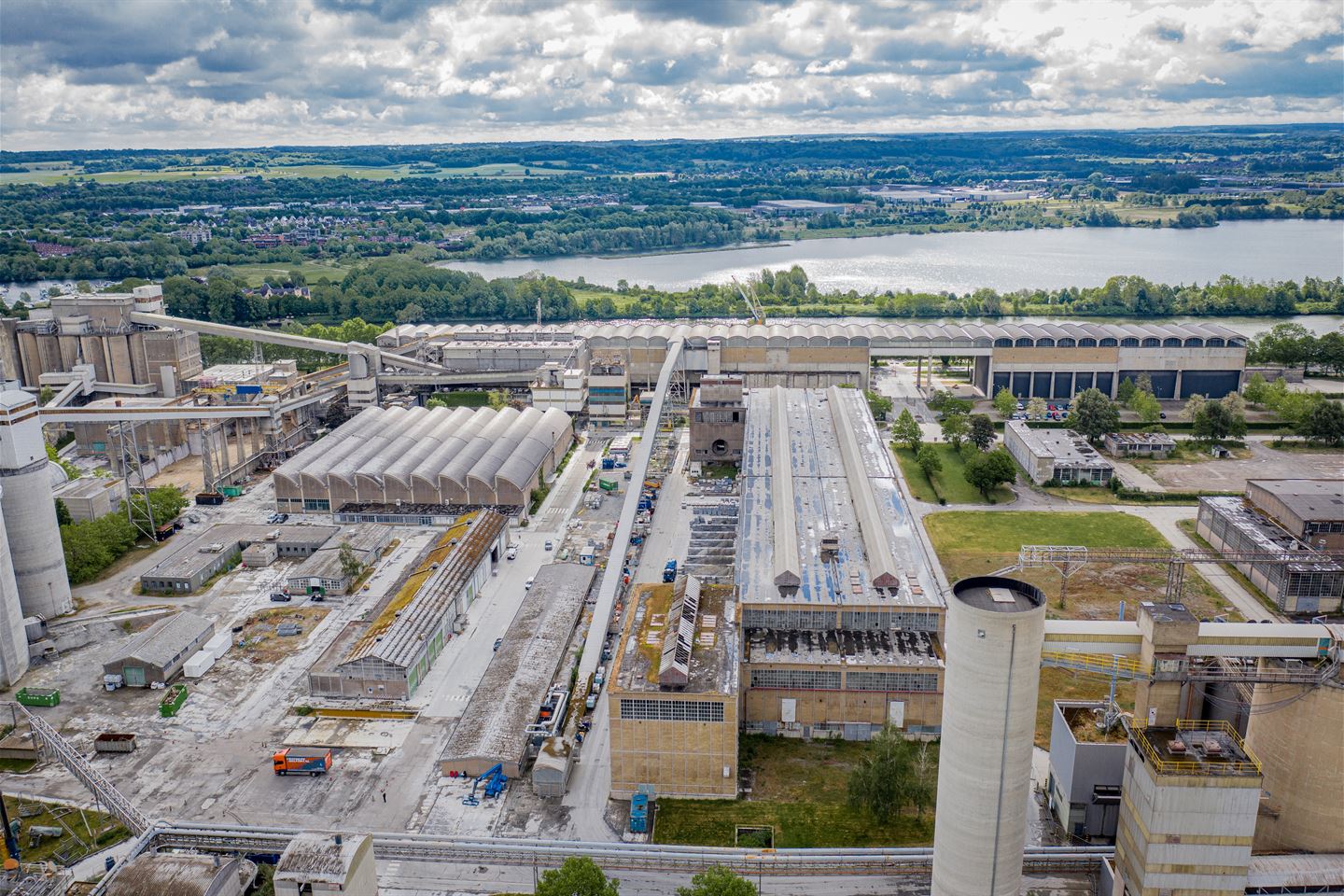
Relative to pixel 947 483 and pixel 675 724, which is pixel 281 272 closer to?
pixel 947 483

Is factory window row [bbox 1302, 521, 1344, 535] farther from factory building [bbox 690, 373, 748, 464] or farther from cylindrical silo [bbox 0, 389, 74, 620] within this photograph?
cylindrical silo [bbox 0, 389, 74, 620]

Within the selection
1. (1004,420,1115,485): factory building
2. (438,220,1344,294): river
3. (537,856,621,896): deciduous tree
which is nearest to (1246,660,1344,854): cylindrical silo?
(537,856,621,896): deciduous tree

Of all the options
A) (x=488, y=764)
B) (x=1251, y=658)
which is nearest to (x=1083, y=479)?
(x=1251, y=658)

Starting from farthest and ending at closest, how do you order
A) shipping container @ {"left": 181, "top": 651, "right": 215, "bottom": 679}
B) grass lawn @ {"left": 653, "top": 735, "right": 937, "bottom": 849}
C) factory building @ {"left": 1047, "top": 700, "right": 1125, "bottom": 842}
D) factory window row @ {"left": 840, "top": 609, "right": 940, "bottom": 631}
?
shipping container @ {"left": 181, "top": 651, "right": 215, "bottom": 679}, factory window row @ {"left": 840, "top": 609, "right": 940, "bottom": 631}, grass lawn @ {"left": 653, "top": 735, "right": 937, "bottom": 849}, factory building @ {"left": 1047, "top": 700, "right": 1125, "bottom": 842}

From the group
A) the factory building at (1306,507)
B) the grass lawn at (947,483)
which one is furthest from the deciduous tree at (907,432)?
the factory building at (1306,507)

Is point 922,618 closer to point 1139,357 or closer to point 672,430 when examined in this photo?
point 672,430
